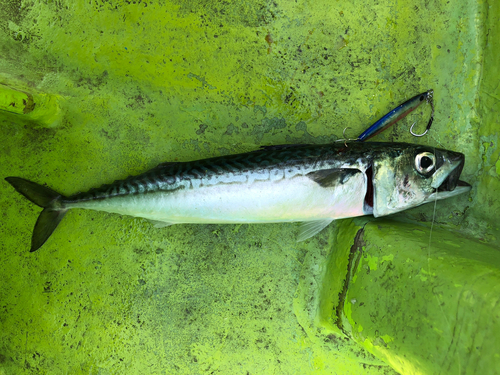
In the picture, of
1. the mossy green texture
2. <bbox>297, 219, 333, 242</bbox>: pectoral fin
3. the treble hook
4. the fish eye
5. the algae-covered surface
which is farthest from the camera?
the treble hook

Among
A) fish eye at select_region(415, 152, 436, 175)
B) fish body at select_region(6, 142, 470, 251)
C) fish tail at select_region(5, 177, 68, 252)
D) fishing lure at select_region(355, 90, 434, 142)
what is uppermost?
fishing lure at select_region(355, 90, 434, 142)

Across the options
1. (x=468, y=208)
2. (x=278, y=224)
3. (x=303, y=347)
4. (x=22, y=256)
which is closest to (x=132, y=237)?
(x=22, y=256)

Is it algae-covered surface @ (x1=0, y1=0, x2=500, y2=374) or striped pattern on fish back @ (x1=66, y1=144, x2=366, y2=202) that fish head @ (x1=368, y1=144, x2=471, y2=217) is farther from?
algae-covered surface @ (x1=0, y1=0, x2=500, y2=374)

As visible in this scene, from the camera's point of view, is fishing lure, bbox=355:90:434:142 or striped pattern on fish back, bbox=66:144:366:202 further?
fishing lure, bbox=355:90:434:142

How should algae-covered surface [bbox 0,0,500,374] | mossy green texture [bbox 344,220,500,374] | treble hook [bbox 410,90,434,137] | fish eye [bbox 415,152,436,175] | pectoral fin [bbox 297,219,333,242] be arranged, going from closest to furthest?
mossy green texture [bbox 344,220,500,374] < fish eye [bbox 415,152,436,175] < pectoral fin [bbox 297,219,333,242] < algae-covered surface [bbox 0,0,500,374] < treble hook [bbox 410,90,434,137]

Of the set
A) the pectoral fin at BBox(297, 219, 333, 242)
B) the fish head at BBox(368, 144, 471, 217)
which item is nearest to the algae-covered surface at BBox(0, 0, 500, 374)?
the pectoral fin at BBox(297, 219, 333, 242)

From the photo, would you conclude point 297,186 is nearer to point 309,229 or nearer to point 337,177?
point 337,177

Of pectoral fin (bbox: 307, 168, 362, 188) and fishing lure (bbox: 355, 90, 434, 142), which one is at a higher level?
fishing lure (bbox: 355, 90, 434, 142)

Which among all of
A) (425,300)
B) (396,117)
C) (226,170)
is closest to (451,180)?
Answer: (396,117)

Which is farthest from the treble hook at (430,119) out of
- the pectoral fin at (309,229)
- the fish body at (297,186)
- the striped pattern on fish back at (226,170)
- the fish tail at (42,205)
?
the fish tail at (42,205)

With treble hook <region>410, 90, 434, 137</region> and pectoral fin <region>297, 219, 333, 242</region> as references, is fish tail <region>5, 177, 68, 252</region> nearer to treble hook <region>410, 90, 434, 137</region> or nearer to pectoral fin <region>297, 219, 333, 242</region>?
pectoral fin <region>297, 219, 333, 242</region>
